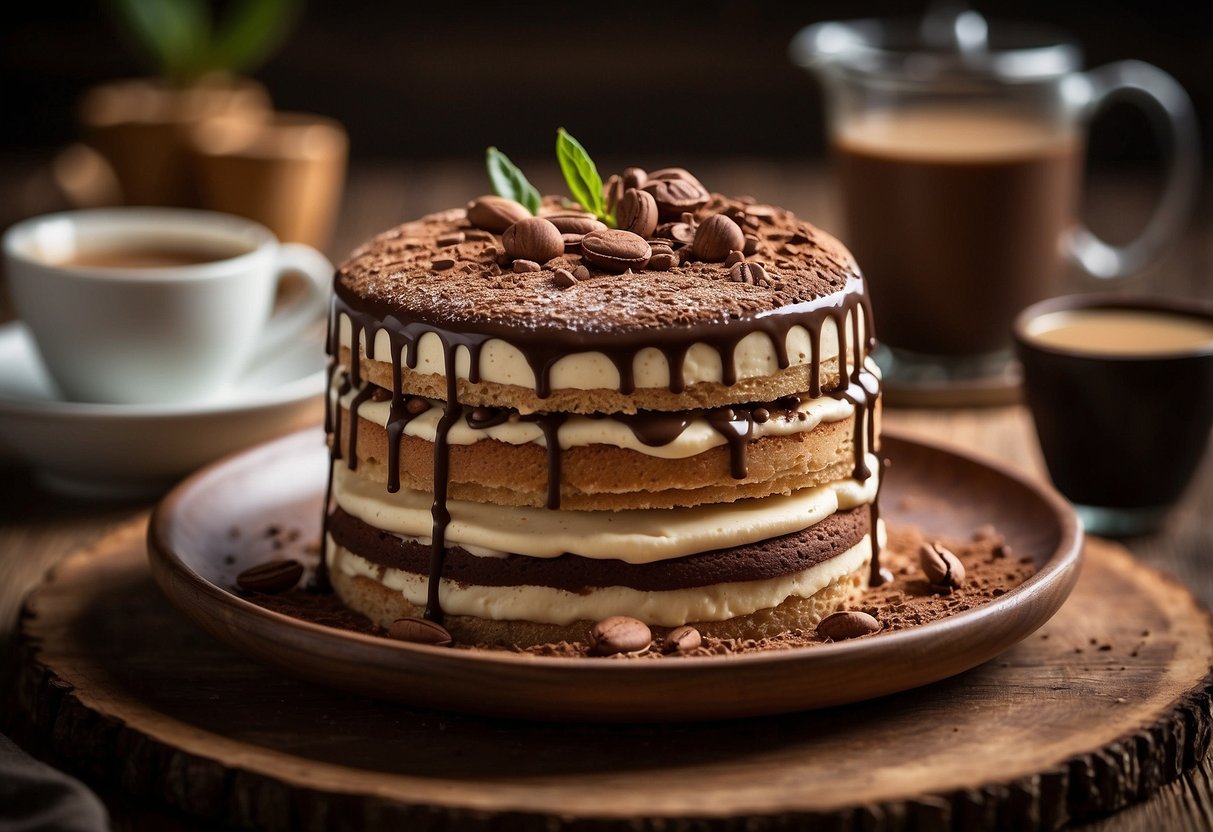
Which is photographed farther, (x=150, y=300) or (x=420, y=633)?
(x=150, y=300)

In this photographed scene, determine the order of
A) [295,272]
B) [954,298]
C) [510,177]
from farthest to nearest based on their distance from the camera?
[954,298], [295,272], [510,177]

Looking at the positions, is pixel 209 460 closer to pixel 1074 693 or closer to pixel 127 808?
pixel 127 808

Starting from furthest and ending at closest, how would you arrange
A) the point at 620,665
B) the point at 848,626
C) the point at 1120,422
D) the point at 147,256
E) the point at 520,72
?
1. the point at 520,72
2. the point at 147,256
3. the point at 1120,422
4. the point at 848,626
5. the point at 620,665

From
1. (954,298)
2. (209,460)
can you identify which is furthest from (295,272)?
(954,298)

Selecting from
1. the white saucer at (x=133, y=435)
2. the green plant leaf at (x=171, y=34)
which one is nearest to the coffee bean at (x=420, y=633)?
the white saucer at (x=133, y=435)

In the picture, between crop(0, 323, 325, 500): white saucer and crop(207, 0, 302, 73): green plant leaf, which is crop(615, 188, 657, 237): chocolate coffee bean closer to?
crop(0, 323, 325, 500): white saucer

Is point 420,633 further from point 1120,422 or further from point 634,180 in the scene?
point 1120,422

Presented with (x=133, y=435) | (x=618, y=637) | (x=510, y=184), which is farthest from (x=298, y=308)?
(x=618, y=637)
